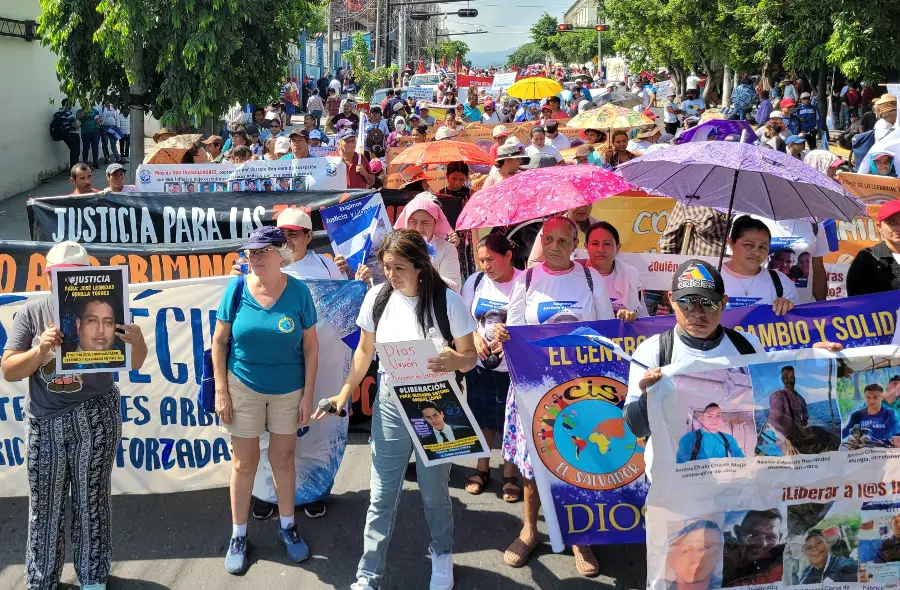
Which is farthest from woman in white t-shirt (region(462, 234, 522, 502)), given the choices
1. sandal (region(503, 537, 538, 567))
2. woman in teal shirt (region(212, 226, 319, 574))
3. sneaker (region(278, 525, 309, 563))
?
sneaker (region(278, 525, 309, 563))

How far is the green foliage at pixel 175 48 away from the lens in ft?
37.6

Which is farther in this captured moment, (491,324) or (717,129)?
(717,129)

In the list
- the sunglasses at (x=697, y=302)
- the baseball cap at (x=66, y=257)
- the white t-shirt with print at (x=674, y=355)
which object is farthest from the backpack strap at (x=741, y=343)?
the baseball cap at (x=66, y=257)

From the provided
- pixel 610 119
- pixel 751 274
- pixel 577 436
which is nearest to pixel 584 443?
pixel 577 436

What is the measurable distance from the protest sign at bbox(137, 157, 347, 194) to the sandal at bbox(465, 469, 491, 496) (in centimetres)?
Answer: 427

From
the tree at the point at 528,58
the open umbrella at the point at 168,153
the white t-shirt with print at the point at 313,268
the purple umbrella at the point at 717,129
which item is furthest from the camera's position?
the tree at the point at 528,58

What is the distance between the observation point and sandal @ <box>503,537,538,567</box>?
14.8 feet

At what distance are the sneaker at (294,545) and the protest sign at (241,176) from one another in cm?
474

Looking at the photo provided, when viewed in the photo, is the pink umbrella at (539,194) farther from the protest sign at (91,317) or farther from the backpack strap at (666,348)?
the protest sign at (91,317)

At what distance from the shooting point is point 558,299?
181 inches

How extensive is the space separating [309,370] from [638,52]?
145 feet

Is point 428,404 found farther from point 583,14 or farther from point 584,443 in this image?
point 583,14

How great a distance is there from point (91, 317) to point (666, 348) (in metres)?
2.52

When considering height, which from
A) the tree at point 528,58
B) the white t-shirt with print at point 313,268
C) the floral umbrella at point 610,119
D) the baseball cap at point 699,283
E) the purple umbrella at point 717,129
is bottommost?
the white t-shirt with print at point 313,268
